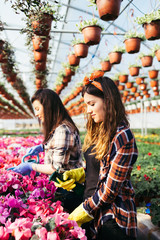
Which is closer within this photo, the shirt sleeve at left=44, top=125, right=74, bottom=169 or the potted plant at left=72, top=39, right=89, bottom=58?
the shirt sleeve at left=44, top=125, right=74, bottom=169

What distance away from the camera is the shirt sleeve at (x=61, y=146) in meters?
1.57

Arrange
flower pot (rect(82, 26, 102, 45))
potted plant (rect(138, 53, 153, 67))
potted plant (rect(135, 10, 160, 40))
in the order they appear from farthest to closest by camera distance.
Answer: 1. potted plant (rect(138, 53, 153, 67))
2. flower pot (rect(82, 26, 102, 45))
3. potted plant (rect(135, 10, 160, 40))

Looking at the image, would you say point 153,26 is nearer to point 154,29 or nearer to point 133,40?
point 154,29

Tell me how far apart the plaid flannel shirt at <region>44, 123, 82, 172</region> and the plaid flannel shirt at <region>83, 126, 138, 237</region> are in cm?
39

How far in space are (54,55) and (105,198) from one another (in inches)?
352

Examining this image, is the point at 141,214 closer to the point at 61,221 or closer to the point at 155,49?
the point at 61,221

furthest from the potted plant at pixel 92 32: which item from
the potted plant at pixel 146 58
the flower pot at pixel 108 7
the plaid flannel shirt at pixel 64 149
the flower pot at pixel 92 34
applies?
the plaid flannel shirt at pixel 64 149

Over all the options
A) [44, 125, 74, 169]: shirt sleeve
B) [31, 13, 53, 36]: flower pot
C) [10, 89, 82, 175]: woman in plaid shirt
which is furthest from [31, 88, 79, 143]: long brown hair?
[31, 13, 53, 36]: flower pot

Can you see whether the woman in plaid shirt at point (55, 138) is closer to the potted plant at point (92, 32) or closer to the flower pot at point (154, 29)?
the potted plant at point (92, 32)

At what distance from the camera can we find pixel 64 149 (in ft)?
5.16

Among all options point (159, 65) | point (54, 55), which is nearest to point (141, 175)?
point (159, 65)

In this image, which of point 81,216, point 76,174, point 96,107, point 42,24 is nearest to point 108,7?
point 42,24

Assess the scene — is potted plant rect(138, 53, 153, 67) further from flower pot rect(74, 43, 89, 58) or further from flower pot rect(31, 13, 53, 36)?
flower pot rect(31, 13, 53, 36)

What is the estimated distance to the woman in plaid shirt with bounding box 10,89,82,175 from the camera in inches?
62.4
